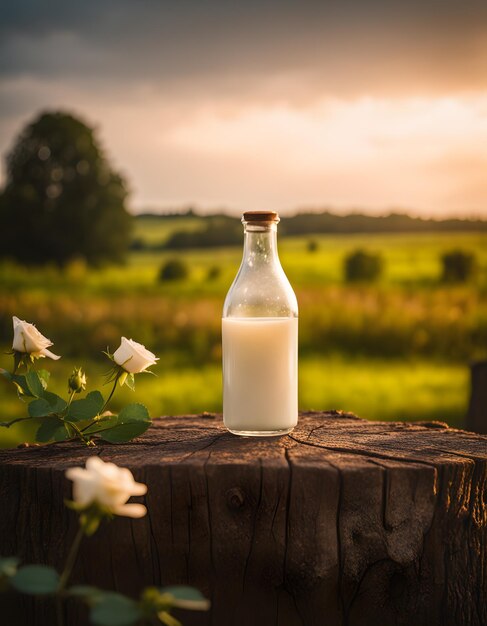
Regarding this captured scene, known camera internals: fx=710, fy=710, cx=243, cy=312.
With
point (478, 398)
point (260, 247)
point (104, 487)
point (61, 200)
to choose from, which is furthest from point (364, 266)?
point (104, 487)

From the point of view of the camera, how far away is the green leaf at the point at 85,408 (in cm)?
249

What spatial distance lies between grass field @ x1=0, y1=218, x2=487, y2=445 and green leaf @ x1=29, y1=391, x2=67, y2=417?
197 inches

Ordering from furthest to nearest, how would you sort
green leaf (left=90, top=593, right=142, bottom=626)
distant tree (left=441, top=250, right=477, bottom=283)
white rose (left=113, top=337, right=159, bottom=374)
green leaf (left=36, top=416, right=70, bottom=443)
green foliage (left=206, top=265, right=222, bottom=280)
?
green foliage (left=206, top=265, right=222, bottom=280) → distant tree (left=441, top=250, right=477, bottom=283) → green leaf (left=36, top=416, right=70, bottom=443) → white rose (left=113, top=337, right=159, bottom=374) → green leaf (left=90, top=593, right=142, bottom=626)

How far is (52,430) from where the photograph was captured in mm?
2492

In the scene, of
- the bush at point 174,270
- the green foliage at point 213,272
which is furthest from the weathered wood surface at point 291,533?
the bush at point 174,270

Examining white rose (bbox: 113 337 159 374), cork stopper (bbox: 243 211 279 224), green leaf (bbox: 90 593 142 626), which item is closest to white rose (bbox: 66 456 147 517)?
green leaf (bbox: 90 593 142 626)

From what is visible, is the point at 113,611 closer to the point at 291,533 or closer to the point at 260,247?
the point at 291,533

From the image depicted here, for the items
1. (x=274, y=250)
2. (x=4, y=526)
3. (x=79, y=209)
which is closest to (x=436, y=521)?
(x=274, y=250)

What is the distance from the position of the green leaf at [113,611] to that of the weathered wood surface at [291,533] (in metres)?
0.67

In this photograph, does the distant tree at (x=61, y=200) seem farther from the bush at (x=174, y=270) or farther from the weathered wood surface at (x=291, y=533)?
the weathered wood surface at (x=291, y=533)

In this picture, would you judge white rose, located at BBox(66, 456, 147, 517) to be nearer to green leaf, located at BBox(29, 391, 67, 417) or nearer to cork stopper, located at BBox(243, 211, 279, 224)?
green leaf, located at BBox(29, 391, 67, 417)

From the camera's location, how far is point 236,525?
7.06 feet

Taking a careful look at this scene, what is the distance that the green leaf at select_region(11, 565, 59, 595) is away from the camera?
1.53 m

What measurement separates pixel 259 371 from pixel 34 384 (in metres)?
0.80
